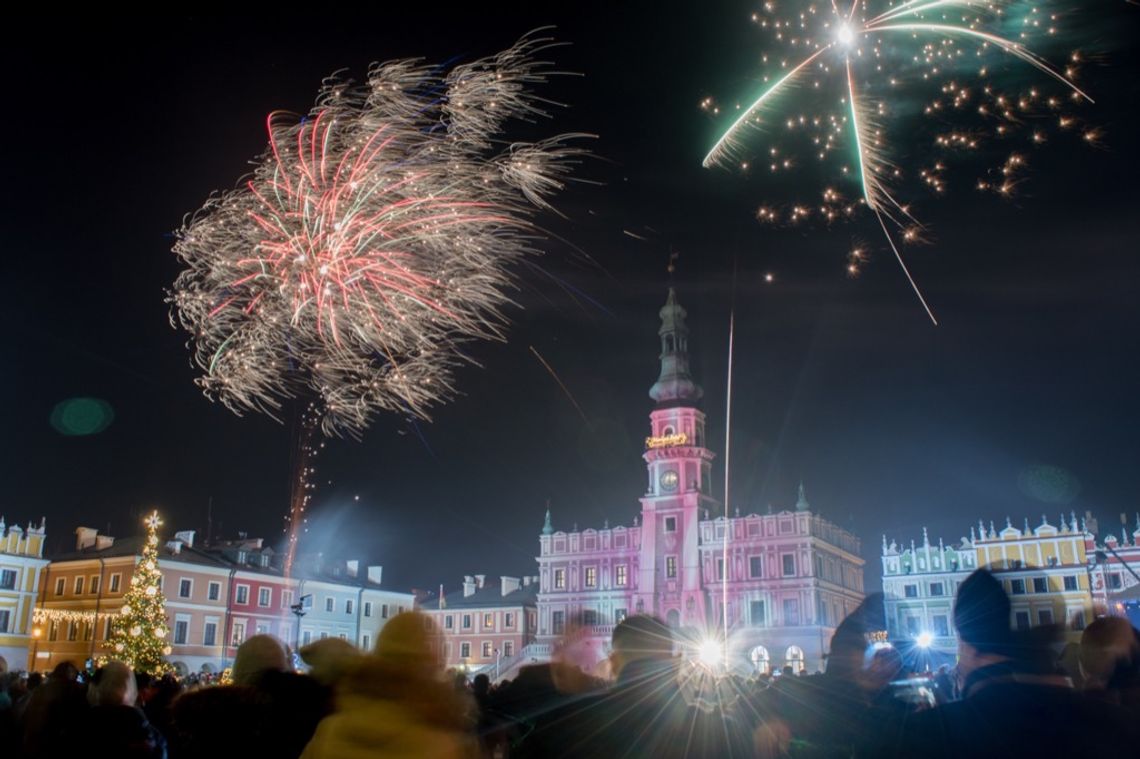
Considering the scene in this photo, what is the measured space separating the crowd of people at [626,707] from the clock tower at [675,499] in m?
51.4

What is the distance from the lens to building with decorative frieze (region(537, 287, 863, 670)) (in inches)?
2159

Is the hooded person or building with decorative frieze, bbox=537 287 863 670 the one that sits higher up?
building with decorative frieze, bbox=537 287 863 670

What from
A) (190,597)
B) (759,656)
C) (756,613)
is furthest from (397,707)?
(756,613)

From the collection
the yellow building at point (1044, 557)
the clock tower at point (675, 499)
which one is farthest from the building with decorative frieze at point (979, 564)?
the clock tower at point (675, 499)

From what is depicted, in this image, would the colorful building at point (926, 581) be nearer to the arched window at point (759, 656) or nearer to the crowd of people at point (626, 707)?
the arched window at point (759, 656)

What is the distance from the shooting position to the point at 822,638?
5306 cm

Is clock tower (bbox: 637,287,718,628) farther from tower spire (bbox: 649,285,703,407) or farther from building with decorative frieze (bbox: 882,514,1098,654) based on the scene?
building with decorative frieze (bbox: 882,514,1098,654)

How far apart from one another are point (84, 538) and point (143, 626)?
2502cm

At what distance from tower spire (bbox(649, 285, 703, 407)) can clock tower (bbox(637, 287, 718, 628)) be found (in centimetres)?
7

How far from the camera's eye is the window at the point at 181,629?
44.4m

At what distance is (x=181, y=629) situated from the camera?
147 ft

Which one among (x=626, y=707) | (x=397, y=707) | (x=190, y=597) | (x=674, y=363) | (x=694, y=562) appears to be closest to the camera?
(x=397, y=707)

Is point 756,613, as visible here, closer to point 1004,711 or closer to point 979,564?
point 979,564

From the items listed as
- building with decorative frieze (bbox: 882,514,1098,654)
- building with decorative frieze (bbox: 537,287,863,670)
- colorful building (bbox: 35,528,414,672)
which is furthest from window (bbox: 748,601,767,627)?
colorful building (bbox: 35,528,414,672)
